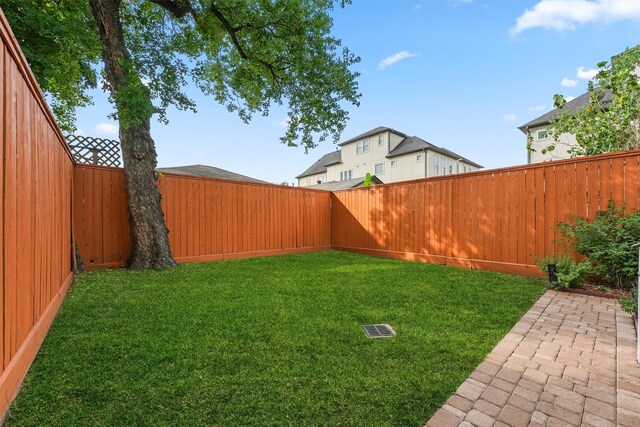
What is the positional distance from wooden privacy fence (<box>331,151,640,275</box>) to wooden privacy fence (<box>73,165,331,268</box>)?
1709 millimetres

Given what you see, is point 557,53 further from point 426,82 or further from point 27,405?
point 27,405

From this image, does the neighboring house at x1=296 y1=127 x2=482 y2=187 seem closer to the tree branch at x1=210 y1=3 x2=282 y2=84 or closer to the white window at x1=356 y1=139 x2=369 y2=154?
the white window at x1=356 y1=139 x2=369 y2=154

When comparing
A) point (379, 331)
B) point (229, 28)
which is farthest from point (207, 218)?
point (379, 331)

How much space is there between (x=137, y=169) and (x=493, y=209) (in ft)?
21.4

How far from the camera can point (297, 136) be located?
7617 mm

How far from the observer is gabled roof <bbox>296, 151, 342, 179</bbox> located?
92.3 feet

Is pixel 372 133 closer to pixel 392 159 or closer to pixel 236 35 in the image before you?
pixel 392 159

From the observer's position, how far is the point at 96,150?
559 centimetres

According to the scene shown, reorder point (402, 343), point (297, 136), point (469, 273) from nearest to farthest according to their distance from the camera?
1. point (402, 343)
2. point (469, 273)
3. point (297, 136)

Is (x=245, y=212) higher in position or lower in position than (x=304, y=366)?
higher

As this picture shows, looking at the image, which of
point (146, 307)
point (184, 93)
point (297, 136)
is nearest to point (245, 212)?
point (297, 136)

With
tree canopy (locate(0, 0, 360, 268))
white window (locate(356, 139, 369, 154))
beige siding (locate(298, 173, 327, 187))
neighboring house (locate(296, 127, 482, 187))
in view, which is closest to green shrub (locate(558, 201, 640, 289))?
tree canopy (locate(0, 0, 360, 268))

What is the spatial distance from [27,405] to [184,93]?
6.30 metres

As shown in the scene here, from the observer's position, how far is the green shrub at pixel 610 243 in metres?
3.54
